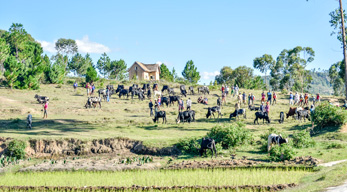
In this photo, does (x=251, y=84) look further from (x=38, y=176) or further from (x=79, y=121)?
(x=38, y=176)

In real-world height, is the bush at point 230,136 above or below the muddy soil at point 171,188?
above

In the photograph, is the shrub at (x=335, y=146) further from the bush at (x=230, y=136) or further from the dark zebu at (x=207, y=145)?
the dark zebu at (x=207, y=145)

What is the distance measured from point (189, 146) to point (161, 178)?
226 inches

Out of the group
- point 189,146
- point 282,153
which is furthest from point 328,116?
point 189,146

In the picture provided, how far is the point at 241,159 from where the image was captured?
61.9ft

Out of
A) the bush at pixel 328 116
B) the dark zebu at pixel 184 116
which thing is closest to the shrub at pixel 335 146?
the bush at pixel 328 116

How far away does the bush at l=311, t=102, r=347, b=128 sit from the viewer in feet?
80.9

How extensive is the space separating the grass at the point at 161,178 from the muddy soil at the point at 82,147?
167 inches

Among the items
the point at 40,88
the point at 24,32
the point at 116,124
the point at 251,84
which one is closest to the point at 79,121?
the point at 116,124

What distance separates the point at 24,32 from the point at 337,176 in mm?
74075

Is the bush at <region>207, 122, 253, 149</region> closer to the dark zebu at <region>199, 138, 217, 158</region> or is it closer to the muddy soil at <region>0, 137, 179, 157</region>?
the dark zebu at <region>199, 138, 217, 158</region>

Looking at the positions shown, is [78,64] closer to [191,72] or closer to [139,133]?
[191,72]

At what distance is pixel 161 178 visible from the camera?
617 inches

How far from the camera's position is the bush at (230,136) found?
21188mm
